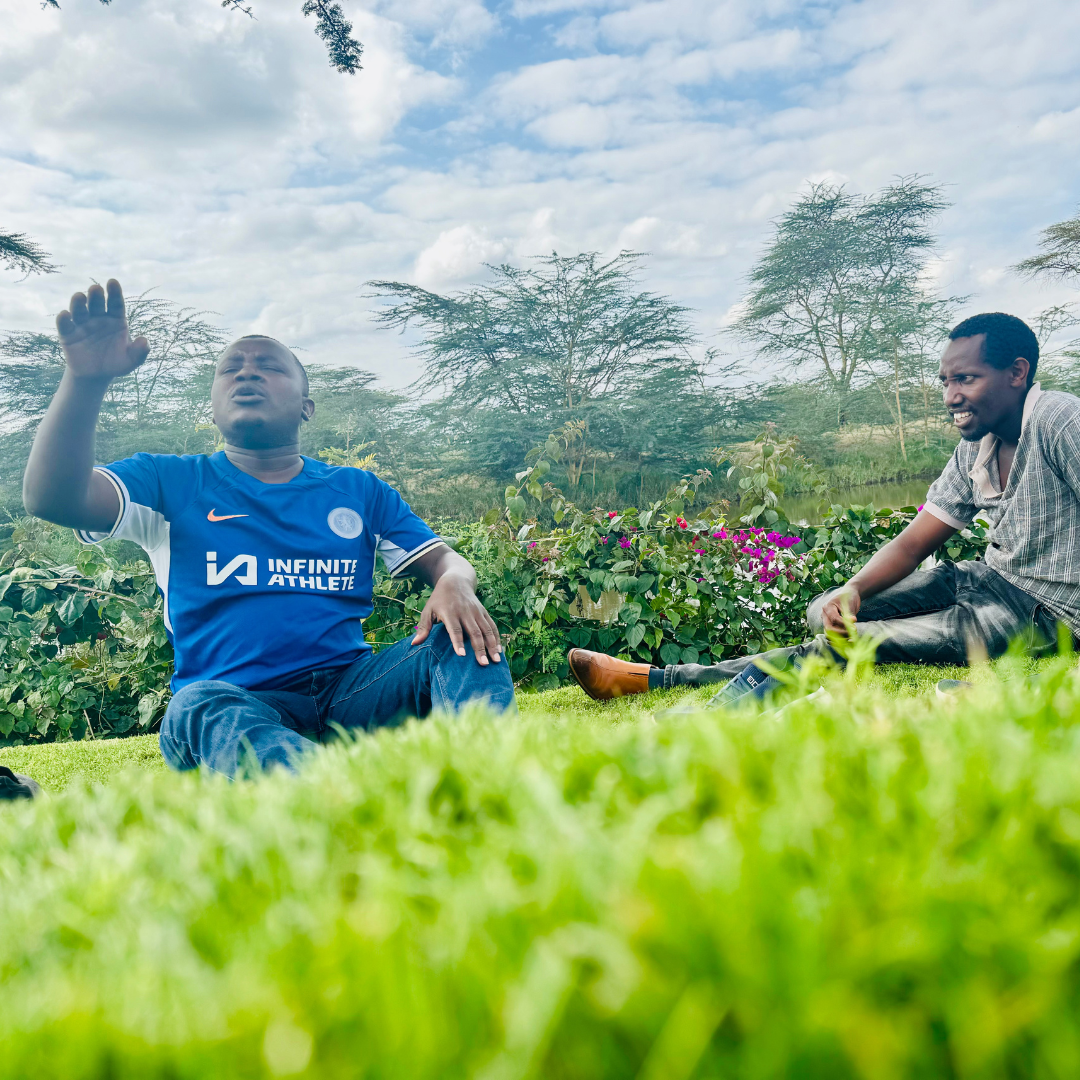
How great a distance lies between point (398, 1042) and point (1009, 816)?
442 millimetres

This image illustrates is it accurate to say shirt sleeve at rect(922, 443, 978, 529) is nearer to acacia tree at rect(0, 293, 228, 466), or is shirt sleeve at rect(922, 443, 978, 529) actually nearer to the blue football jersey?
the blue football jersey

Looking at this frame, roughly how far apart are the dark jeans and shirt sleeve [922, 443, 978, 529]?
0.23m

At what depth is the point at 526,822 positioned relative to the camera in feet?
2.03

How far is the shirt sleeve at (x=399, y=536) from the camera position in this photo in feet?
9.80

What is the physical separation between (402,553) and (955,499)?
8.82ft

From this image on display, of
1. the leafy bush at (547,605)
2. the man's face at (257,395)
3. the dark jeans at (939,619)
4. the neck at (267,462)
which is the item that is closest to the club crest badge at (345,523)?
the neck at (267,462)

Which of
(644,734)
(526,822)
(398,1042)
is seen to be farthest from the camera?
(644,734)

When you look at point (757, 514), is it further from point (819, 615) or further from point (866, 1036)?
point (866, 1036)

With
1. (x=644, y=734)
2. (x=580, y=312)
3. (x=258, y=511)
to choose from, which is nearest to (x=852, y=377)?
(x=580, y=312)

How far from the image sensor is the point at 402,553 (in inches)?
118

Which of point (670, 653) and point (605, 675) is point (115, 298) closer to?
point (605, 675)


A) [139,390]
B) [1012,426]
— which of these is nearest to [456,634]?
[1012,426]

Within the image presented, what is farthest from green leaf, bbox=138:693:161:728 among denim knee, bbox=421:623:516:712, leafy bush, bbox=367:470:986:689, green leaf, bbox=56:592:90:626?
denim knee, bbox=421:623:516:712

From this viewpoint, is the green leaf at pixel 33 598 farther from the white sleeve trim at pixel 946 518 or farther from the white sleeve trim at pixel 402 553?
the white sleeve trim at pixel 946 518
